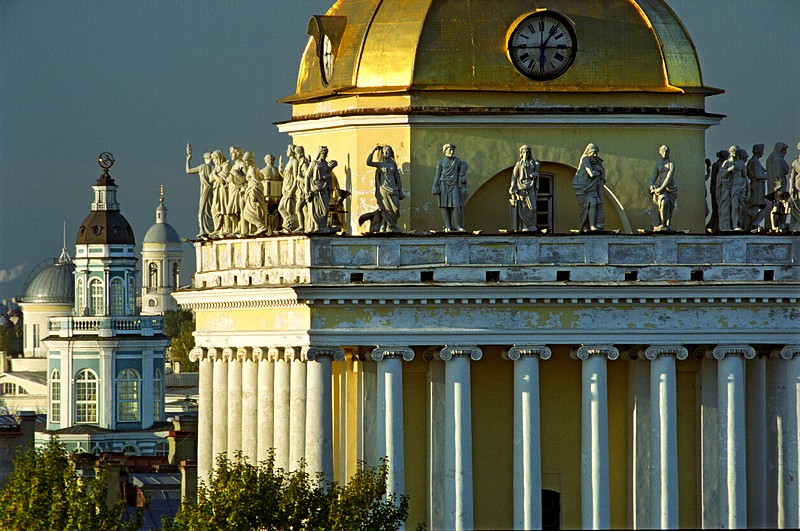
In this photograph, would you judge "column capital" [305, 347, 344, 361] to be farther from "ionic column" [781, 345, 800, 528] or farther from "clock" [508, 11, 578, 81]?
"ionic column" [781, 345, 800, 528]

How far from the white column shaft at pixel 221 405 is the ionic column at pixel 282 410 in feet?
14.4

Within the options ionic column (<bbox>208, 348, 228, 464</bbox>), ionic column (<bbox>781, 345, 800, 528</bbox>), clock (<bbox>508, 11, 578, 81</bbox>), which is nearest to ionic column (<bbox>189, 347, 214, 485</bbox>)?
ionic column (<bbox>208, 348, 228, 464</bbox>)

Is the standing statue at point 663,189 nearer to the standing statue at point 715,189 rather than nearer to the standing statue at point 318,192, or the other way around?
the standing statue at point 715,189

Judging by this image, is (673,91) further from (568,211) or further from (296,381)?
(296,381)

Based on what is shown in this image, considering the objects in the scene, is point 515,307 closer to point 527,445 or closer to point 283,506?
point 527,445

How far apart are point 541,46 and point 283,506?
17777mm

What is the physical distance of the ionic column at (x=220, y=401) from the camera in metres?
104

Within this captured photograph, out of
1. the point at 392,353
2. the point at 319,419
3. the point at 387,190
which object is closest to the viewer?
the point at 319,419

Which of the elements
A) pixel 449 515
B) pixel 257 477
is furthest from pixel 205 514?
pixel 449 515

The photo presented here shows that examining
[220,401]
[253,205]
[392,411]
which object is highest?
[253,205]

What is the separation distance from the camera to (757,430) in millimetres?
100375

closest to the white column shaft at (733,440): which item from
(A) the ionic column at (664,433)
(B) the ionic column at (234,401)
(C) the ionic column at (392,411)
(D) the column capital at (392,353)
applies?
(A) the ionic column at (664,433)

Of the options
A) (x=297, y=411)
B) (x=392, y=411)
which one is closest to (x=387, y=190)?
(x=392, y=411)

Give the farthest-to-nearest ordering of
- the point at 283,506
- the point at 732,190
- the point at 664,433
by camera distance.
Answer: the point at 732,190 → the point at 664,433 → the point at 283,506
